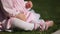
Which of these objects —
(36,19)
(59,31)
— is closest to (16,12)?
(36,19)

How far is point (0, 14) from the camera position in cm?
229

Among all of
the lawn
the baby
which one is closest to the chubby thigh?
the baby

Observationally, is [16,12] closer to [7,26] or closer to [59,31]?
[7,26]

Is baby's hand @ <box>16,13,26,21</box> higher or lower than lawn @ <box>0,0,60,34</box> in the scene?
higher

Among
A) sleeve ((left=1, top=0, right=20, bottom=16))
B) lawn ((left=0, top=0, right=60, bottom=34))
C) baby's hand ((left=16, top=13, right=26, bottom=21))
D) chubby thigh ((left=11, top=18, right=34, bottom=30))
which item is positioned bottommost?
lawn ((left=0, top=0, right=60, bottom=34))

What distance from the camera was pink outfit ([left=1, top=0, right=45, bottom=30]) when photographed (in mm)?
2239

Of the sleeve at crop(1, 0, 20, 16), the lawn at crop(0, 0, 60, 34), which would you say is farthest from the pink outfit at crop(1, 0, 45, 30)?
the lawn at crop(0, 0, 60, 34)

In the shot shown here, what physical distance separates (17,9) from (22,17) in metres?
0.09

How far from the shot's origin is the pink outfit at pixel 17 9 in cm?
224

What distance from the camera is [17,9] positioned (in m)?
2.30

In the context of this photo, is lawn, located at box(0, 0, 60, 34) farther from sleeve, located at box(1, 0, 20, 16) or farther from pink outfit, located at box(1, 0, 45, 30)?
sleeve, located at box(1, 0, 20, 16)

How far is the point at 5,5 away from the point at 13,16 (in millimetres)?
116

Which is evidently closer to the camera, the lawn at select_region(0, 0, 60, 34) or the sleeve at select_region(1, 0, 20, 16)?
the sleeve at select_region(1, 0, 20, 16)

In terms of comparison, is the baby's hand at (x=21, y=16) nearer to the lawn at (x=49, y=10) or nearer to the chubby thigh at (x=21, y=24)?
the chubby thigh at (x=21, y=24)
